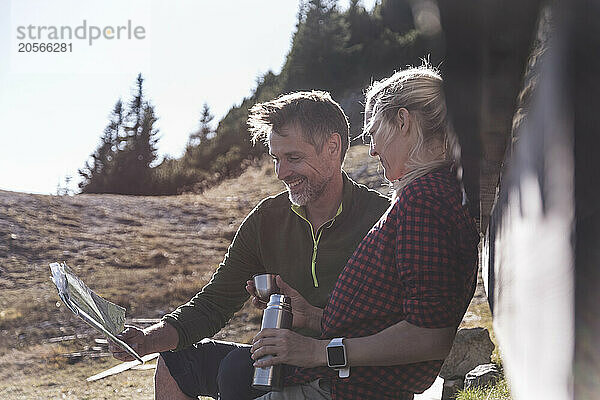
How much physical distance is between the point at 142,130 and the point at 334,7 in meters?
8.94

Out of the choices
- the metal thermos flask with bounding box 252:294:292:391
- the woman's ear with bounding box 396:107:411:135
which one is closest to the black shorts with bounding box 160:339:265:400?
the metal thermos flask with bounding box 252:294:292:391

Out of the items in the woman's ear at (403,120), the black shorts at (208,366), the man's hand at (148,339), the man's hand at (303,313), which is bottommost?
the black shorts at (208,366)

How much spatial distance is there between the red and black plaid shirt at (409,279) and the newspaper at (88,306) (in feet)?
1.88

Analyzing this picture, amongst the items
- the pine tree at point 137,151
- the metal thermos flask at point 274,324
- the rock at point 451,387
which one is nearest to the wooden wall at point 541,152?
the metal thermos flask at point 274,324

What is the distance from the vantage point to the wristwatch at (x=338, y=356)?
148 cm

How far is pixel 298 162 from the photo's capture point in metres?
2.40

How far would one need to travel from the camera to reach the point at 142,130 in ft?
90.8

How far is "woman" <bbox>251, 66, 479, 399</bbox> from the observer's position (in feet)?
4.68

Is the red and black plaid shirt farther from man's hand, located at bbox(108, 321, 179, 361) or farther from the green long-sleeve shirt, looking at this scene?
man's hand, located at bbox(108, 321, 179, 361)

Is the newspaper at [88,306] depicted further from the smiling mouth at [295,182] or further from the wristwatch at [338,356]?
the smiling mouth at [295,182]

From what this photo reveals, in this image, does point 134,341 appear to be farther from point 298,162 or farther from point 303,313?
point 298,162

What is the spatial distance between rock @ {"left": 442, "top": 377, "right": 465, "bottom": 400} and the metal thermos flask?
2.12 metres

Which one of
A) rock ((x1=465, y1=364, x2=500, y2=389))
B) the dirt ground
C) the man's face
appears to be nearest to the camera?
the man's face

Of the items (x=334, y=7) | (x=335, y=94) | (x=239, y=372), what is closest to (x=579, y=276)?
(x=239, y=372)
